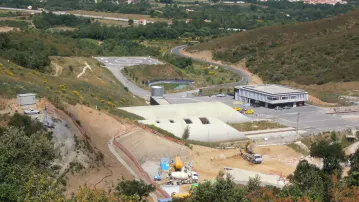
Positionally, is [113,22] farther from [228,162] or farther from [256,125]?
[228,162]

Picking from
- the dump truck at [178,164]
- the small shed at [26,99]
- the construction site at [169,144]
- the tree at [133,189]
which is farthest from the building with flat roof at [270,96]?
the tree at [133,189]

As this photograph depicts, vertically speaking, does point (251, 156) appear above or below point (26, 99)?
below

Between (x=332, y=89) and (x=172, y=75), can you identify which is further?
(x=172, y=75)

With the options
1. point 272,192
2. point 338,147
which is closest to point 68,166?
point 272,192

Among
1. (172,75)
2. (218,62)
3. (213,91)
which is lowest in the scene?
(218,62)

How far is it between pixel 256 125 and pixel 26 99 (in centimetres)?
2326

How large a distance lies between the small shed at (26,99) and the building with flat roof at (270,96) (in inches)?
1150

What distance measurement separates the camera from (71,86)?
51.9m

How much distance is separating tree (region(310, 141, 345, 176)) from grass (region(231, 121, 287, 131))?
11430 mm

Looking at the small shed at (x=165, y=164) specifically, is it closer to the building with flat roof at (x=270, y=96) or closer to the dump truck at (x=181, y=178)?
the dump truck at (x=181, y=178)

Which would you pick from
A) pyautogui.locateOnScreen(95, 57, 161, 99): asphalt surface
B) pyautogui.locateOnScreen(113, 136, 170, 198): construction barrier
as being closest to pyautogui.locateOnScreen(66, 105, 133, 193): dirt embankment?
pyautogui.locateOnScreen(113, 136, 170, 198): construction barrier

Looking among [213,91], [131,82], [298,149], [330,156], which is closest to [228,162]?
[330,156]

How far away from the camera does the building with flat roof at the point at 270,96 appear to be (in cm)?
5728

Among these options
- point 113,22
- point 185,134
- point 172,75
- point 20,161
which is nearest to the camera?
point 20,161
